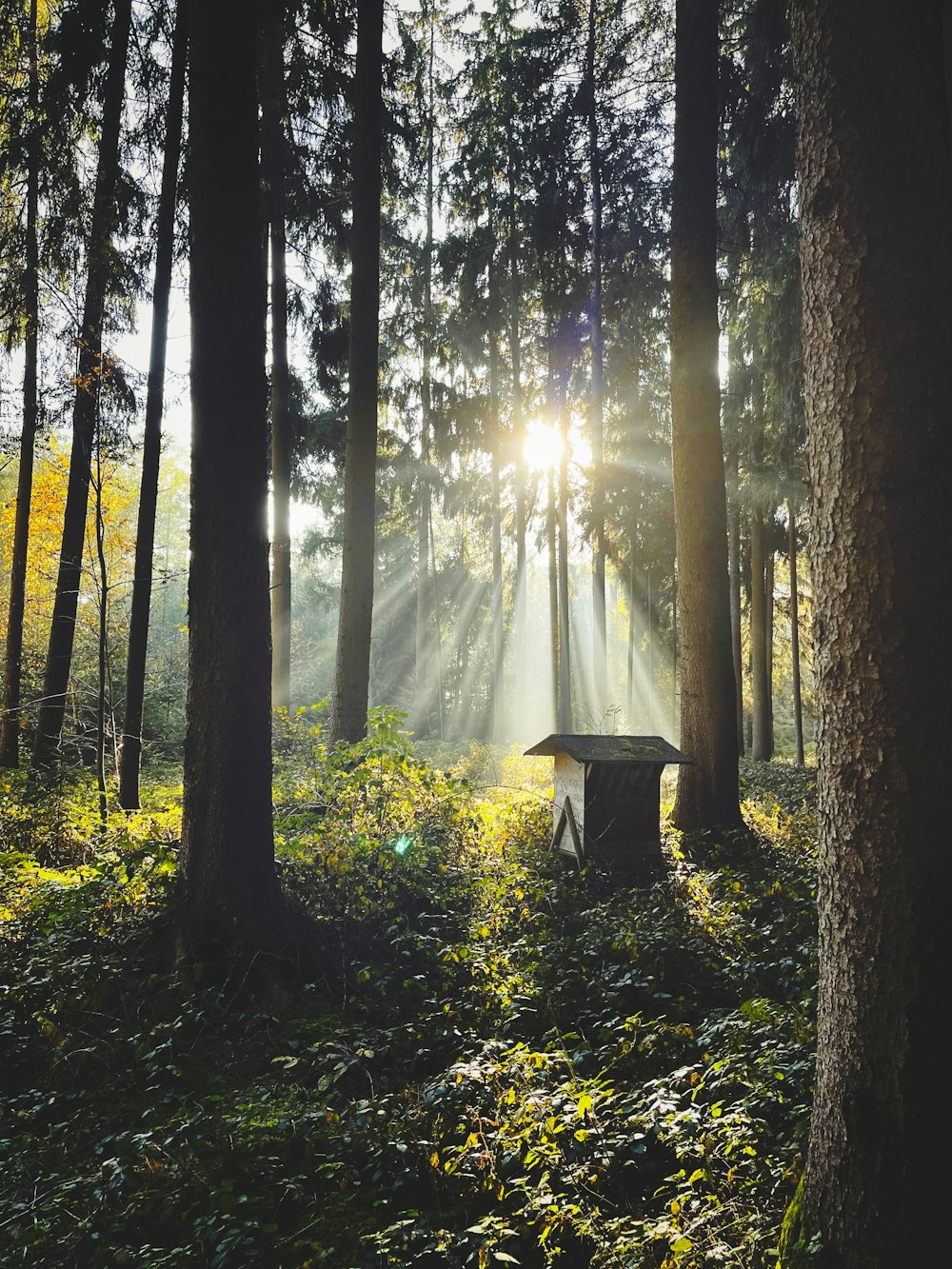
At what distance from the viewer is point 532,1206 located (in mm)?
2791

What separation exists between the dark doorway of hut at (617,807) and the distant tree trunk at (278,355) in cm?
652

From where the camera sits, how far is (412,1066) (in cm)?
406

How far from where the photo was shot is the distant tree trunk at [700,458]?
26.8 ft

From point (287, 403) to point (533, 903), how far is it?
1222cm

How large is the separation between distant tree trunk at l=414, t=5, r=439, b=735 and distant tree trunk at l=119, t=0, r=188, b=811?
1022cm

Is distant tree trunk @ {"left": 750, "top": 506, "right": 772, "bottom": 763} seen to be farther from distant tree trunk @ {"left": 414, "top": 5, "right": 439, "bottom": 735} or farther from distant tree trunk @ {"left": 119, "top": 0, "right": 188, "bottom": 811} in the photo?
distant tree trunk @ {"left": 119, "top": 0, "right": 188, "bottom": 811}

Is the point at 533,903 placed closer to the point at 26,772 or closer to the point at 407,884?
the point at 407,884

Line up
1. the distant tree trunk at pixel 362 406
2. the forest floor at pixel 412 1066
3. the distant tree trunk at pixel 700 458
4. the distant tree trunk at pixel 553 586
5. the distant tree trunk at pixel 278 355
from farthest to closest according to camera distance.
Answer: the distant tree trunk at pixel 553 586 < the distant tree trunk at pixel 278 355 < the distant tree trunk at pixel 362 406 < the distant tree trunk at pixel 700 458 < the forest floor at pixel 412 1066

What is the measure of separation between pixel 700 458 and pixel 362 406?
4532 millimetres

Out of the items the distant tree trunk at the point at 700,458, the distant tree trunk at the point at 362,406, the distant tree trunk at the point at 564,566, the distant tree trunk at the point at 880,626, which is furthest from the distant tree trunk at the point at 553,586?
the distant tree trunk at the point at 880,626

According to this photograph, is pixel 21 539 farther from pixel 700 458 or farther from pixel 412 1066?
pixel 412 1066

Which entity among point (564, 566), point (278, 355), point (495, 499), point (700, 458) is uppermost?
point (278, 355)

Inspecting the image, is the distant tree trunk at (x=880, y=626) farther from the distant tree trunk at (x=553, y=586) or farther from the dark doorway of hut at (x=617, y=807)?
the distant tree trunk at (x=553, y=586)

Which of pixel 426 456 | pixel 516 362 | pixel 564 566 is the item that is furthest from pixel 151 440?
pixel 426 456
